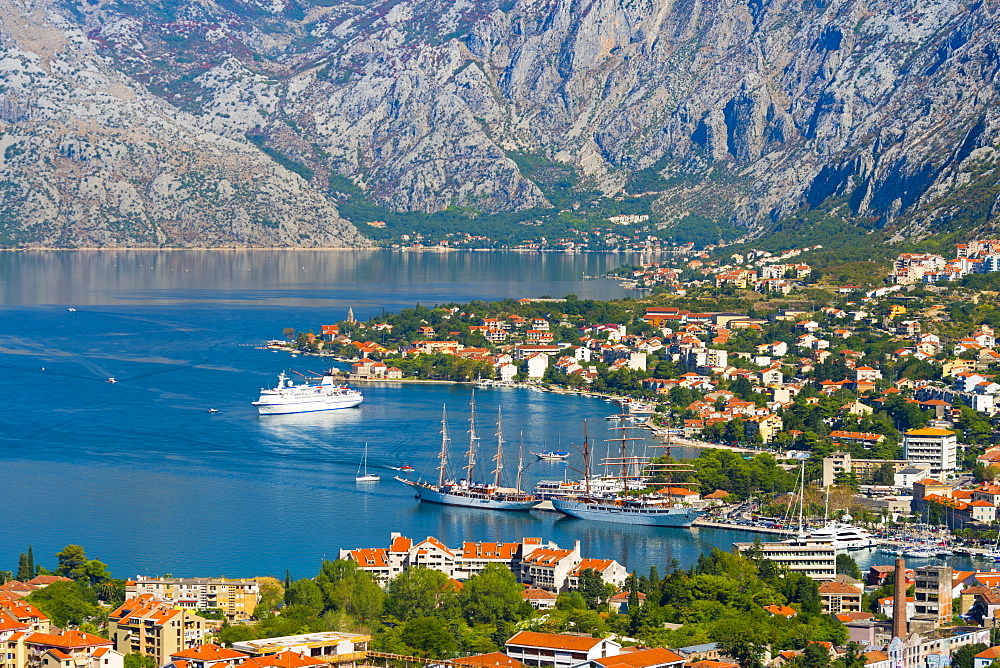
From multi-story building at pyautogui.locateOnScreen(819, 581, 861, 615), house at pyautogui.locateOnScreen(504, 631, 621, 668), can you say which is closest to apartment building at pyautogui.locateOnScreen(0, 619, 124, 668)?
house at pyautogui.locateOnScreen(504, 631, 621, 668)

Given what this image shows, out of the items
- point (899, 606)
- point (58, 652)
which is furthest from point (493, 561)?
point (58, 652)

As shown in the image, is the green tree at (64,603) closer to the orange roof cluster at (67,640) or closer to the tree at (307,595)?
the tree at (307,595)

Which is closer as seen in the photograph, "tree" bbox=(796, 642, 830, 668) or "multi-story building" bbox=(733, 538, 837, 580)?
"tree" bbox=(796, 642, 830, 668)

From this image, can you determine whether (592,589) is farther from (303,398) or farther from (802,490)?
(303,398)

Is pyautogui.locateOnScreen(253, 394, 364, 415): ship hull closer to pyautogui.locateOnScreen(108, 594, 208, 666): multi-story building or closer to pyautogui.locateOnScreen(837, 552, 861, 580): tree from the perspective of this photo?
pyautogui.locateOnScreen(837, 552, 861, 580): tree

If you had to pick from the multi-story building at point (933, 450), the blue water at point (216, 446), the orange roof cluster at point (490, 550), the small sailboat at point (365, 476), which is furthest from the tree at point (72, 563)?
the multi-story building at point (933, 450)
